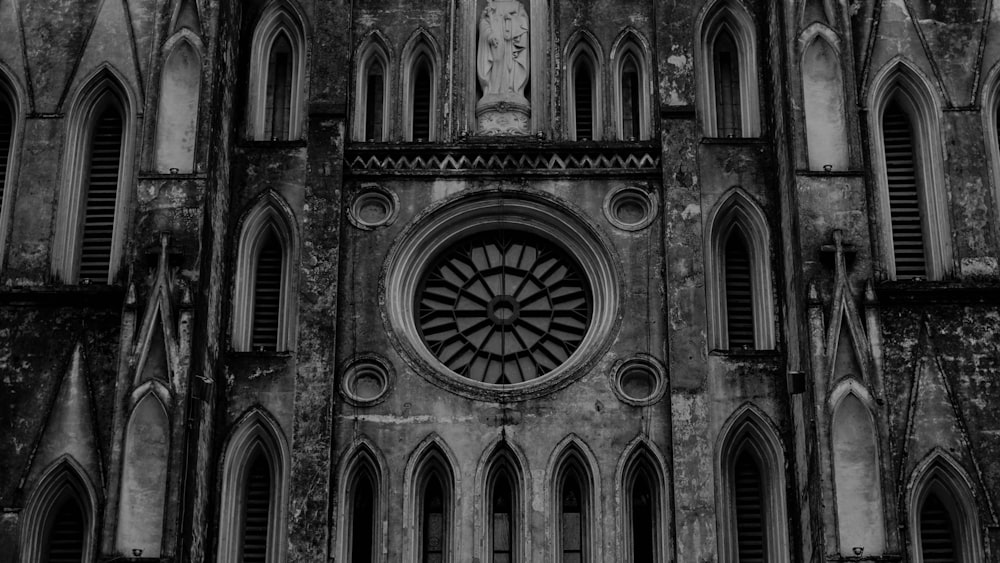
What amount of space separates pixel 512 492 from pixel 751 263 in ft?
17.4

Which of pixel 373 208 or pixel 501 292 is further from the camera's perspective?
pixel 373 208

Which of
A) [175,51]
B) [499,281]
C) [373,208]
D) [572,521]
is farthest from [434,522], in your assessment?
[175,51]

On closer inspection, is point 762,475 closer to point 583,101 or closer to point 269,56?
point 583,101

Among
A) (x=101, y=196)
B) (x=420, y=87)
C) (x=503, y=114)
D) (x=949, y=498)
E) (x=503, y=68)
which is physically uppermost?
(x=503, y=68)

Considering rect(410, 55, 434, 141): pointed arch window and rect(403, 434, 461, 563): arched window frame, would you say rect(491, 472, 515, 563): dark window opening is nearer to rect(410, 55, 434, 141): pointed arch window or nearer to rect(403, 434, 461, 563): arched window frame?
rect(403, 434, 461, 563): arched window frame

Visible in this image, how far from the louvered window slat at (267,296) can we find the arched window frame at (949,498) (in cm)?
999

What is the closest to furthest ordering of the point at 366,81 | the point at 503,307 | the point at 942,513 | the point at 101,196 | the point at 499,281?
the point at 942,513 → the point at 503,307 → the point at 499,281 → the point at 101,196 → the point at 366,81

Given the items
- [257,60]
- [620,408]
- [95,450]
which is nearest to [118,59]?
[257,60]

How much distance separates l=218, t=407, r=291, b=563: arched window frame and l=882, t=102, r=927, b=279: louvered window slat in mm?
10045

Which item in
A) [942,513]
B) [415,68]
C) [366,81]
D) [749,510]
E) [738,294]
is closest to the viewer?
[942,513]

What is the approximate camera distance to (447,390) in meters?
31.1

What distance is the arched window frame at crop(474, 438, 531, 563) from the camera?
98.8 ft

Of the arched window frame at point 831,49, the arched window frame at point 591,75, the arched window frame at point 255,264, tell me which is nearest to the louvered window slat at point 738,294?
the arched window frame at point 831,49

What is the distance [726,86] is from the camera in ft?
110
